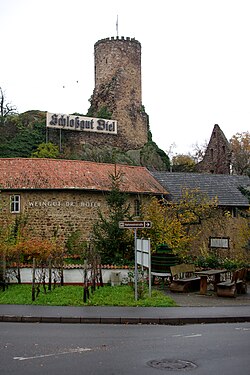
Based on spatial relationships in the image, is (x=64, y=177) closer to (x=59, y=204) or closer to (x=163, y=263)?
(x=59, y=204)

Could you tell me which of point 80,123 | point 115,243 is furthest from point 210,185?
point 80,123

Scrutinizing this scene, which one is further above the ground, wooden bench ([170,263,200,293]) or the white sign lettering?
the white sign lettering

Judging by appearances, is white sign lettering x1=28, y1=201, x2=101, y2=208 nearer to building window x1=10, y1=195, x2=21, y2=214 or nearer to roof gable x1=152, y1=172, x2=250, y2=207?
building window x1=10, y1=195, x2=21, y2=214

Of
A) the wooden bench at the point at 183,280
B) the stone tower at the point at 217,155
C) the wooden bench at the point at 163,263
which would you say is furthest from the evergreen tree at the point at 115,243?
the stone tower at the point at 217,155

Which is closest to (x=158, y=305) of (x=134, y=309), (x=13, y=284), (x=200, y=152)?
(x=134, y=309)

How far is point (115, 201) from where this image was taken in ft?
83.3

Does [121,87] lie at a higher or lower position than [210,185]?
higher

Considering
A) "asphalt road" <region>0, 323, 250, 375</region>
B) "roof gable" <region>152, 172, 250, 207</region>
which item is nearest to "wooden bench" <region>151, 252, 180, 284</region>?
"asphalt road" <region>0, 323, 250, 375</region>

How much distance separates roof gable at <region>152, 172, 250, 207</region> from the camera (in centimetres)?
3672

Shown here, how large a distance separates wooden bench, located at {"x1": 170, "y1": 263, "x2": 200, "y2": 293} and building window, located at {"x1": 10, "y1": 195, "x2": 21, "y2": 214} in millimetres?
13486

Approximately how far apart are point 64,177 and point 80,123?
74.7ft

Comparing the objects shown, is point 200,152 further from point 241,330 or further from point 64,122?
point 241,330

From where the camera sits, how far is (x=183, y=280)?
2005cm

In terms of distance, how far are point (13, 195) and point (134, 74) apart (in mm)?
31193
